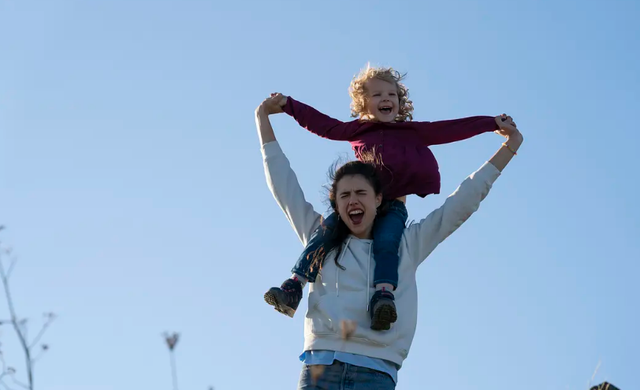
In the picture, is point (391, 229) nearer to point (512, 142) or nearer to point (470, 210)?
point (470, 210)

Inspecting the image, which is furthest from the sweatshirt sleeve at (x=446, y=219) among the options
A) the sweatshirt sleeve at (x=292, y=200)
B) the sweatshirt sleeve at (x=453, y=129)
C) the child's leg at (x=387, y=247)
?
the sweatshirt sleeve at (x=453, y=129)

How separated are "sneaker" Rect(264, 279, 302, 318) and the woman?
0.36ft

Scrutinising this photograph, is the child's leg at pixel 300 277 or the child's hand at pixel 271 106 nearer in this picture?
the child's leg at pixel 300 277

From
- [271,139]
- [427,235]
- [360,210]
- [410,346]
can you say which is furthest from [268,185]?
[410,346]

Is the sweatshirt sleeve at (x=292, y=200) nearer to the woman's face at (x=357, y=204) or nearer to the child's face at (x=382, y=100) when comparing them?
the woman's face at (x=357, y=204)

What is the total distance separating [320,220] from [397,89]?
6.02ft

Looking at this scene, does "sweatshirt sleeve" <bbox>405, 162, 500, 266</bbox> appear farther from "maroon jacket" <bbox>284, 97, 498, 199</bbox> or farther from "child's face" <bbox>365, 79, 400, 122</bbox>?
"child's face" <bbox>365, 79, 400, 122</bbox>

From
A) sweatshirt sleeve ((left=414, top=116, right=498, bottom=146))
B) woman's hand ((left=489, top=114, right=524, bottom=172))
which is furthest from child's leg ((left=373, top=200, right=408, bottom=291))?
sweatshirt sleeve ((left=414, top=116, right=498, bottom=146))

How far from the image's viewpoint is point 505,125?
18.1ft

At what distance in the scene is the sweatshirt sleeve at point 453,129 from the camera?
5680 mm

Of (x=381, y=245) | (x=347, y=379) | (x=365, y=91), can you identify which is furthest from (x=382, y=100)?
(x=347, y=379)

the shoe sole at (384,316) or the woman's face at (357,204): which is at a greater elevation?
the woman's face at (357,204)

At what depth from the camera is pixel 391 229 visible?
16.3 feet

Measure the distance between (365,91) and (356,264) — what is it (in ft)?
7.10
